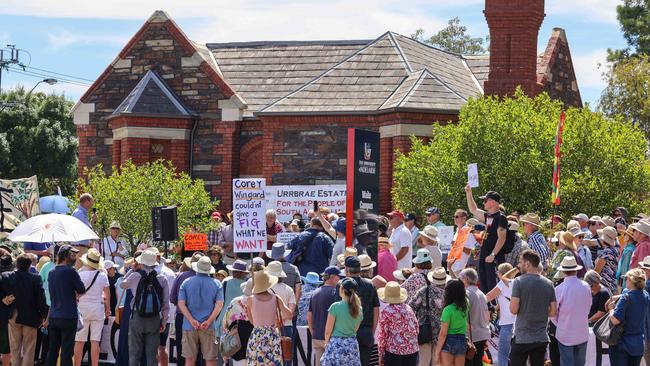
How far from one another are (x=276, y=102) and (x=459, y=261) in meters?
15.9

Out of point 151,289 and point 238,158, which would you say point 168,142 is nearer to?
point 238,158

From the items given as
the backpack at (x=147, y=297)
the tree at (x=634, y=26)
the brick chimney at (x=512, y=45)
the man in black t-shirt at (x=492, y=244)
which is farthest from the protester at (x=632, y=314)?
the tree at (x=634, y=26)

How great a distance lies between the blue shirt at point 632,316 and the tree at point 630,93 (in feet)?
96.7

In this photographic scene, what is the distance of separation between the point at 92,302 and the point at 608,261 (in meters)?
7.99

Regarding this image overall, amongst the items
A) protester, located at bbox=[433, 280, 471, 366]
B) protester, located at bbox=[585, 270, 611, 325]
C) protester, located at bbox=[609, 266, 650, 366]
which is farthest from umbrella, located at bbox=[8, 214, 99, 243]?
protester, located at bbox=[609, 266, 650, 366]

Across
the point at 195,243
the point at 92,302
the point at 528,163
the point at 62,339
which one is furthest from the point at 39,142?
the point at 62,339

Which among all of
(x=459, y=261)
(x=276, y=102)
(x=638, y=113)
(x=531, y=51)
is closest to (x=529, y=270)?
(x=459, y=261)

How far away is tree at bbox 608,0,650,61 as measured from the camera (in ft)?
200

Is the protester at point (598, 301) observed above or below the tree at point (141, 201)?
below

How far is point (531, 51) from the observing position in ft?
108

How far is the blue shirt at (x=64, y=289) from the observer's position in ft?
61.3

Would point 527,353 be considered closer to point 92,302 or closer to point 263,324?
point 263,324

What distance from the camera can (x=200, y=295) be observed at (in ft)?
59.8

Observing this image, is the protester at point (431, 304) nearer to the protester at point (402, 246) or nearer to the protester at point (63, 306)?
the protester at point (402, 246)
